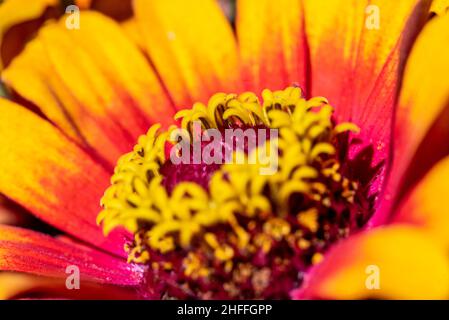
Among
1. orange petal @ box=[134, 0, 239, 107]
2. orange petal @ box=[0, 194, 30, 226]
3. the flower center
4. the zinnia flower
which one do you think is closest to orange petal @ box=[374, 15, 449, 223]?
the zinnia flower

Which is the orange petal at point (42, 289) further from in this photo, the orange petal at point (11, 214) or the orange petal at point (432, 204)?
the orange petal at point (432, 204)

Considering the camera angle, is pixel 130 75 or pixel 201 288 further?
pixel 130 75

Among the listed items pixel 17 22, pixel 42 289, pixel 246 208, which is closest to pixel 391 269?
pixel 246 208

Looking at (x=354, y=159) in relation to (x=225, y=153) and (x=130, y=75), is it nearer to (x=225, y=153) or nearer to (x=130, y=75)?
(x=225, y=153)

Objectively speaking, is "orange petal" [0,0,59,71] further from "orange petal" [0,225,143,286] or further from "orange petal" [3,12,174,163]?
"orange petal" [0,225,143,286]
